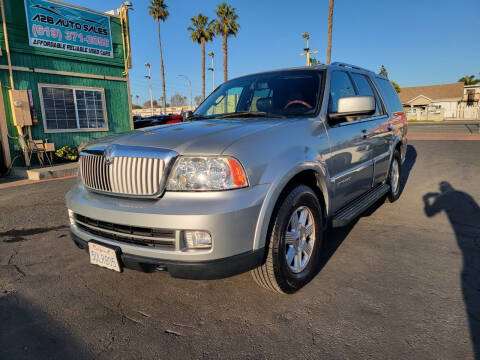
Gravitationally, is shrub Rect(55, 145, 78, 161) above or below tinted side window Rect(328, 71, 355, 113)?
below

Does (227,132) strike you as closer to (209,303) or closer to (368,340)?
(209,303)

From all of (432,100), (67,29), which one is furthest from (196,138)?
(432,100)

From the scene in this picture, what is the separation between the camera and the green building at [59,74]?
33.1 feet

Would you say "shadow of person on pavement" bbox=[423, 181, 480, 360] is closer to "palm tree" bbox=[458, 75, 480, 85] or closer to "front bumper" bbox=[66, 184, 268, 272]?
"front bumper" bbox=[66, 184, 268, 272]

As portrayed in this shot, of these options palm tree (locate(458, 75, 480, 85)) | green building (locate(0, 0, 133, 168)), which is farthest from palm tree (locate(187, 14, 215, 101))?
palm tree (locate(458, 75, 480, 85))

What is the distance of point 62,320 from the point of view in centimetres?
247

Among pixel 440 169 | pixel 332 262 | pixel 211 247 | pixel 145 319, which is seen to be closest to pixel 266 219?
→ pixel 211 247

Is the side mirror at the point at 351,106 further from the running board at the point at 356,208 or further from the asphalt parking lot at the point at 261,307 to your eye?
the asphalt parking lot at the point at 261,307

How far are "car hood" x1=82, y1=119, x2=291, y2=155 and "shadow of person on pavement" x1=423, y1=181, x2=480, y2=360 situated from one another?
6.48 feet

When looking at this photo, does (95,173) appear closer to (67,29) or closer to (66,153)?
(66,153)

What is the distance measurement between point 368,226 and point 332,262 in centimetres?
135

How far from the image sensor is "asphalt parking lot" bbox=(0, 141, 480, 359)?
6.97 feet

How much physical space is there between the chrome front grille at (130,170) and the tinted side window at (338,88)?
187cm

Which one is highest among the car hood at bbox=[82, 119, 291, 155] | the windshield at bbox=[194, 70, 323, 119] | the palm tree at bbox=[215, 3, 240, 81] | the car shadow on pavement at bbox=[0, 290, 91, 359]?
the palm tree at bbox=[215, 3, 240, 81]
